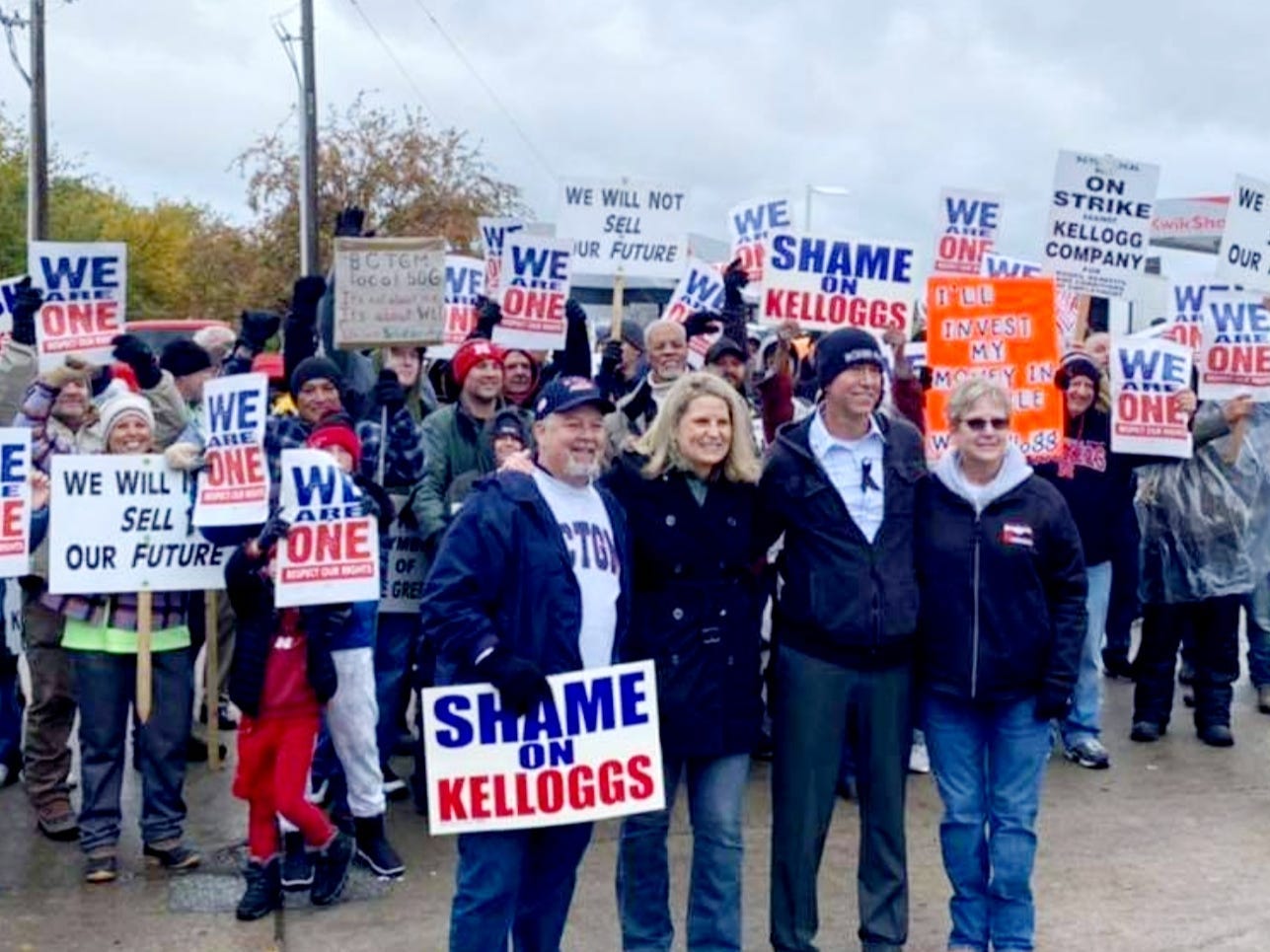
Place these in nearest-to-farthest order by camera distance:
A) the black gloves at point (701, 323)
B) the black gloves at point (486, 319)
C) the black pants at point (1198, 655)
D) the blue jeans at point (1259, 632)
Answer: the black gloves at point (486, 319), the black pants at point (1198, 655), the black gloves at point (701, 323), the blue jeans at point (1259, 632)

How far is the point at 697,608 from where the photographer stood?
5004 millimetres

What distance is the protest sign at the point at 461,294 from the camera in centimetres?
1011

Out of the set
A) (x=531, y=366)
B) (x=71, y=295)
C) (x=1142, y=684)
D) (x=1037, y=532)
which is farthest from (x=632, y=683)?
(x=1142, y=684)

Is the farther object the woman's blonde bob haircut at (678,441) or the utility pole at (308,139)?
the utility pole at (308,139)

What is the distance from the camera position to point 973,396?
5281mm

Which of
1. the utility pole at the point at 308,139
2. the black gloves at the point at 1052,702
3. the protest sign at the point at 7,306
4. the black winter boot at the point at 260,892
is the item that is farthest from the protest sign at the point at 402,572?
the utility pole at the point at 308,139

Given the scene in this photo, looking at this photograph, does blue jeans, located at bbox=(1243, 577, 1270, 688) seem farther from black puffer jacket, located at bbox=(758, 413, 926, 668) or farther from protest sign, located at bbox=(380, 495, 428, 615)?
protest sign, located at bbox=(380, 495, 428, 615)

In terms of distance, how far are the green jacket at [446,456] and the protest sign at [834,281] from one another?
205 cm

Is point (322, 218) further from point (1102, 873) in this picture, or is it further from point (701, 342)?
point (1102, 873)

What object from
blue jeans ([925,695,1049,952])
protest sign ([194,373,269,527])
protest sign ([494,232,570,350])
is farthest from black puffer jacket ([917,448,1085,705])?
protest sign ([494,232,570,350])

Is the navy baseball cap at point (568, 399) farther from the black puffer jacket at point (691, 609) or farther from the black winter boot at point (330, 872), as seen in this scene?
the black winter boot at point (330, 872)

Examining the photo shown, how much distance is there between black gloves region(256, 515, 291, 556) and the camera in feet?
18.8

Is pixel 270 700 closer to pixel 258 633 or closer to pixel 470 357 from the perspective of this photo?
pixel 258 633

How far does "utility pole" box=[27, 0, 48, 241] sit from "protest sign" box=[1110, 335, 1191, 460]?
23.2 metres
